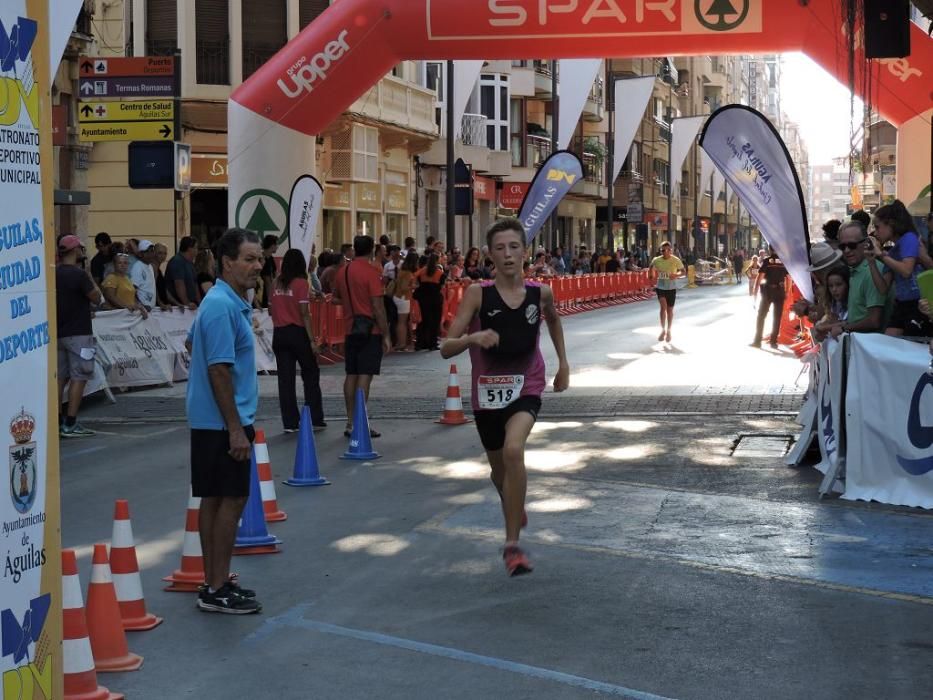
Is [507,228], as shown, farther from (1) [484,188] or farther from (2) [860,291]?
(1) [484,188]

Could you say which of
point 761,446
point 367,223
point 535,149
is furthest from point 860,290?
point 535,149

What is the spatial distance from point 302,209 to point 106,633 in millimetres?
13622

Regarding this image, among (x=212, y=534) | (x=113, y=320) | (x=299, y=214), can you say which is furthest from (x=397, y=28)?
(x=212, y=534)

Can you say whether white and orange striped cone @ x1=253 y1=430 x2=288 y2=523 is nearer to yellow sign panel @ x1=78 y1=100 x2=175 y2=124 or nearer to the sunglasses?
the sunglasses

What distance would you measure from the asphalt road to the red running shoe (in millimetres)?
105

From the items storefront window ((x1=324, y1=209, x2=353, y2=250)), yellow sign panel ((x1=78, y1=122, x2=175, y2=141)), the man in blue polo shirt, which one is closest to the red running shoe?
the man in blue polo shirt

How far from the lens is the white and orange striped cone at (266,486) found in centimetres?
943

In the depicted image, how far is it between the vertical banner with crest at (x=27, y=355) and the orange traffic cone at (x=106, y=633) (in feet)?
5.58

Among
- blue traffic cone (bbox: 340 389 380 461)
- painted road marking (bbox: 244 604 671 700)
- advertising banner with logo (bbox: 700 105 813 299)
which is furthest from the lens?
advertising banner with logo (bbox: 700 105 813 299)

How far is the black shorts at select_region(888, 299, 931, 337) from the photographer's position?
1108cm

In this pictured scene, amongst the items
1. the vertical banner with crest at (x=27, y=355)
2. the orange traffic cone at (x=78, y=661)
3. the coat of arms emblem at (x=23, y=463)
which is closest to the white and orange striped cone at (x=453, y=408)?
the orange traffic cone at (x=78, y=661)

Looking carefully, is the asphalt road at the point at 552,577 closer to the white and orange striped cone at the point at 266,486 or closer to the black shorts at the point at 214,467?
the white and orange striped cone at the point at 266,486

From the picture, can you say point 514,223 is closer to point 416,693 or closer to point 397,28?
point 416,693

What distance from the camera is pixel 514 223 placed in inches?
323
